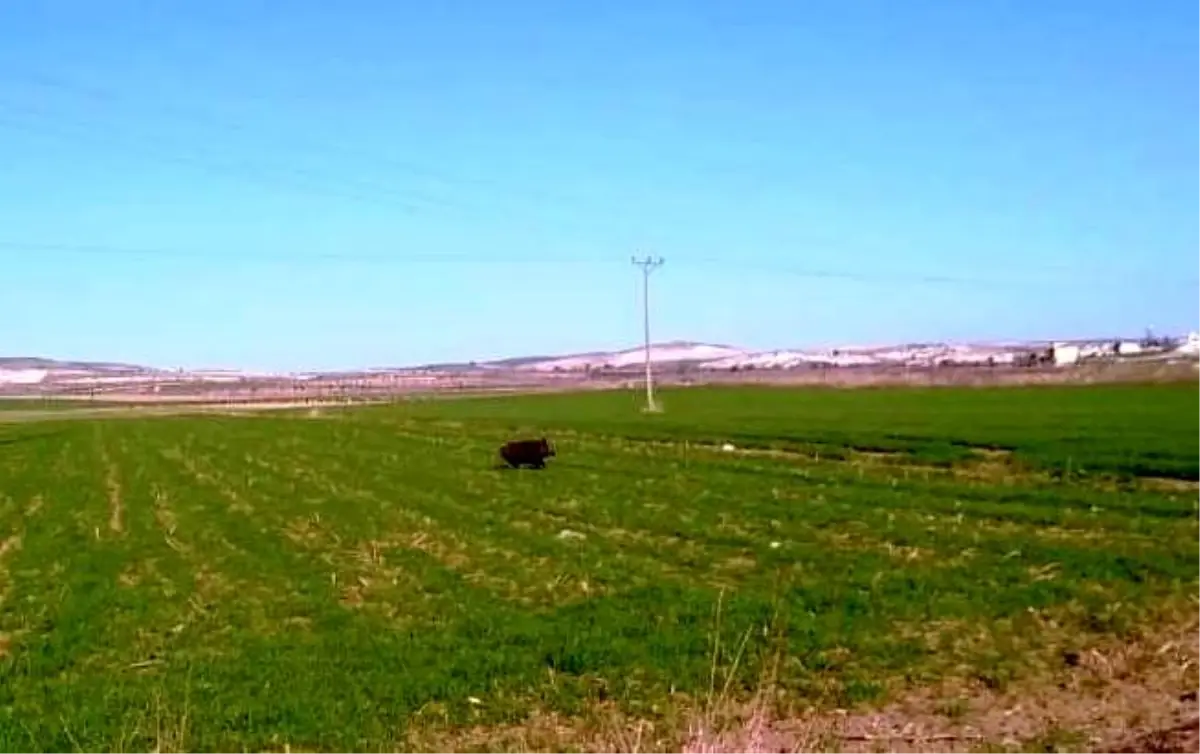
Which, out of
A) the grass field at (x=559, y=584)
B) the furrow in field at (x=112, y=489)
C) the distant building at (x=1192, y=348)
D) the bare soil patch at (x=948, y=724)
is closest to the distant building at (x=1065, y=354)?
the distant building at (x=1192, y=348)

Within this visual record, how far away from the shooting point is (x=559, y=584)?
17.3 metres

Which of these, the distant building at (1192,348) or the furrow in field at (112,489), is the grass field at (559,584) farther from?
the distant building at (1192,348)

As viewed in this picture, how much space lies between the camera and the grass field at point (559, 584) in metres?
11.5

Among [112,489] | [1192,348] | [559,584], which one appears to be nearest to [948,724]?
[559,584]

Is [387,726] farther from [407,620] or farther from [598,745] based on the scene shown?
[407,620]

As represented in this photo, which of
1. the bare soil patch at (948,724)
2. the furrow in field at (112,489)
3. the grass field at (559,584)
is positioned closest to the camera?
the bare soil patch at (948,724)

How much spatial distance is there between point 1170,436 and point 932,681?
28526mm

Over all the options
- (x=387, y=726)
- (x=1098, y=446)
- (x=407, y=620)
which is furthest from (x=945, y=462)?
(x=387, y=726)

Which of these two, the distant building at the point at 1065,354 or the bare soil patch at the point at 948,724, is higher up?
the distant building at the point at 1065,354

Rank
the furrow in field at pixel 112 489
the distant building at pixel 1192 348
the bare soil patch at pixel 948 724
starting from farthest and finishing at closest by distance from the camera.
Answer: the distant building at pixel 1192 348
the furrow in field at pixel 112 489
the bare soil patch at pixel 948 724

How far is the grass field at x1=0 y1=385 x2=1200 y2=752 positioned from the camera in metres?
11.5

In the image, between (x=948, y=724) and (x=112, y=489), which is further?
(x=112, y=489)

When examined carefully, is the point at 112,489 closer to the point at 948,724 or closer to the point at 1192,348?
the point at 948,724

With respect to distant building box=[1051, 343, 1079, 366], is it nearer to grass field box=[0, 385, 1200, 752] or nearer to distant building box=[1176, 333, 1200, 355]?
distant building box=[1176, 333, 1200, 355]
